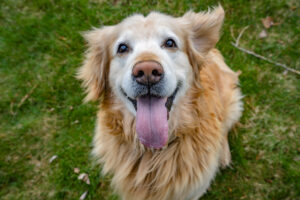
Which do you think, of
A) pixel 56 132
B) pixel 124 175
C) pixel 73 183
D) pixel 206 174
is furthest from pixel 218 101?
pixel 56 132

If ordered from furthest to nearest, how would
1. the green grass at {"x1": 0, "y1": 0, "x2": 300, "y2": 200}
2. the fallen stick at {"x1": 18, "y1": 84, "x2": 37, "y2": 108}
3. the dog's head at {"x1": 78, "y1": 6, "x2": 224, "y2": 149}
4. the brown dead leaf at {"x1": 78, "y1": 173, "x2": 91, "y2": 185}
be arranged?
the fallen stick at {"x1": 18, "y1": 84, "x2": 37, "y2": 108} → the brown dead leaf at {"x1": 78, "y1": 173, "x2": 91, "y2": 185} → the green grass at {"x1": 0, "y1": 0, "x2": 300, "y2": 200} → the dog's head at {"x1": 78, "y1": 6, "x2": 224, "y2": 149}

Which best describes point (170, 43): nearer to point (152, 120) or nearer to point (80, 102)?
point (152, 120)

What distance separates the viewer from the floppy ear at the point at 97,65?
2.75 m

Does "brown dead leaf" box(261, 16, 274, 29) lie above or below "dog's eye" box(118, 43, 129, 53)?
above

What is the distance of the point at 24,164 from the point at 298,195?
4.60 meters

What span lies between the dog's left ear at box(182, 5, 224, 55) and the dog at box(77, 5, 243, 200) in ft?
0.04

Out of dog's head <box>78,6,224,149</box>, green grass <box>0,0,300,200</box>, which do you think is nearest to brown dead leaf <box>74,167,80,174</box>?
green grass <box>0,0,300,200</box>

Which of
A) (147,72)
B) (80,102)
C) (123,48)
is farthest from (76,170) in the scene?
(147,72)

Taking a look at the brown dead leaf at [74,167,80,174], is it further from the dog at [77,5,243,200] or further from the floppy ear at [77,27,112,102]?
the floppy ear at [77,27,112,102]

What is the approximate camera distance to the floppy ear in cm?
275

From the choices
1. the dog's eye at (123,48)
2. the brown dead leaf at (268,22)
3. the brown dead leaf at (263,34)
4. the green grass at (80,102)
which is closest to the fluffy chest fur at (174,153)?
the dog's eye at (123,48)

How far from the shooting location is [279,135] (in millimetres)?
3635

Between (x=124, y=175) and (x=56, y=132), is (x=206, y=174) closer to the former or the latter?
(x=124, y=175)

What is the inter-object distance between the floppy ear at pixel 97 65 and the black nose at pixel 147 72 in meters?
0.88
